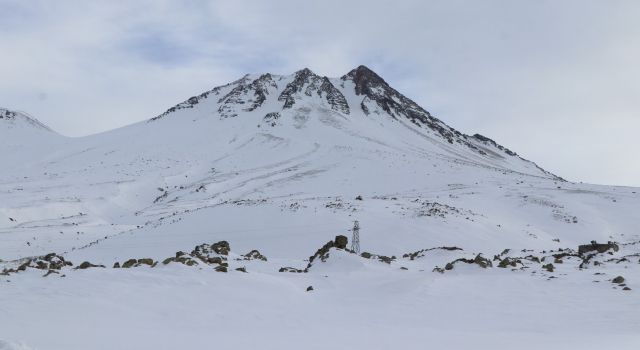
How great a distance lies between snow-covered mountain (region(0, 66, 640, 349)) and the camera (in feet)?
35.3

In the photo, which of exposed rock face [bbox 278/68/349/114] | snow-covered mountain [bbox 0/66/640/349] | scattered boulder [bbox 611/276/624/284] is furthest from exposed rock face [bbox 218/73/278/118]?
scattered boulder [bbox 611/276/624/284]

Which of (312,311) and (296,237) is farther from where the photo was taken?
(296,237)

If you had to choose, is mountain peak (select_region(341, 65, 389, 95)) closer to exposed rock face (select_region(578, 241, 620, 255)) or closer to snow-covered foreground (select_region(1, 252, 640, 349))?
exposed rock face (select_region(578, 241, 620, 255))

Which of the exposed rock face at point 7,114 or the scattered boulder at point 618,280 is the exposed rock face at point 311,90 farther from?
the scattered boulder at point 618,280

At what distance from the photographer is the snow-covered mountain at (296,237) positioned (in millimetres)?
10773

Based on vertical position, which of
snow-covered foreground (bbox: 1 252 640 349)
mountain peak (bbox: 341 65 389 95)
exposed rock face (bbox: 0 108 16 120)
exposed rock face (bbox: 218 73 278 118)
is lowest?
snow-covered foreground (bbox: 1 252 640 349)

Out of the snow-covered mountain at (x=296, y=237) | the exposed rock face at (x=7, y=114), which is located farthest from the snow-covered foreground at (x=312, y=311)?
the exposed rock face at (x=7, y=114)

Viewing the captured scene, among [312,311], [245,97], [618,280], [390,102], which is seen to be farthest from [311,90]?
[312,311]

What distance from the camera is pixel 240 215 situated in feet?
111

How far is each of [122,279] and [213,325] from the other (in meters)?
4.65

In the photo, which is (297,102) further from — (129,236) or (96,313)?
(96,313)

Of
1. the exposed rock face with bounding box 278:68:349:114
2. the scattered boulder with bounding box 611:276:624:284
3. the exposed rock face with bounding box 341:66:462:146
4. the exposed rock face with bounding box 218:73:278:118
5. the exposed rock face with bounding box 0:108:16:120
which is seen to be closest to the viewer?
the scattered boulder with bounding box 611:276:624:284

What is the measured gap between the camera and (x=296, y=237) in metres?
28.7

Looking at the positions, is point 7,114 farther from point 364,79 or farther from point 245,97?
point 364,79
